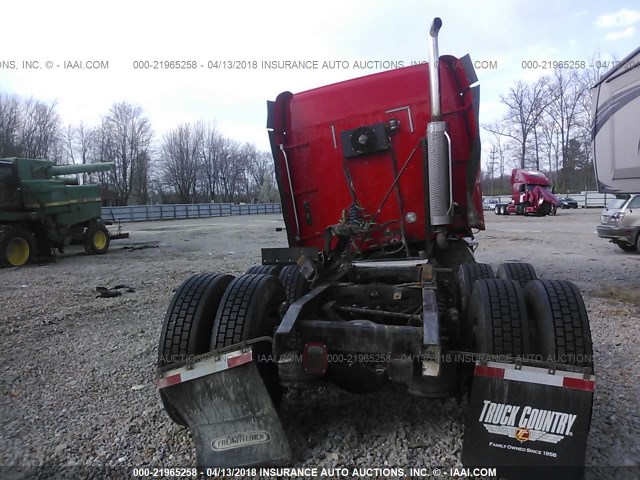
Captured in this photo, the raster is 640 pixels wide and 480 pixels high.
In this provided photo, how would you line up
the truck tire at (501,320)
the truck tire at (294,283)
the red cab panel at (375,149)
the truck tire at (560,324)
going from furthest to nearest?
the red cab panel at (375,149) → the truck tire at (294,283) → the truck tire at (501,320) → the truck tire at (560,324)

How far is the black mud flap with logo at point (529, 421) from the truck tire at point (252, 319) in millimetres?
1159

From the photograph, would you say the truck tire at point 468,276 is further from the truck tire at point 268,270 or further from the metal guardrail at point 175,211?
the metal guardrail at point 175,211

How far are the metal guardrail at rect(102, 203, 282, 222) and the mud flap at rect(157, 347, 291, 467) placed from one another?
31686mm

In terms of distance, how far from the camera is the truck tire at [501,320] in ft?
8.89

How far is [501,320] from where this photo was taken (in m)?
2.79

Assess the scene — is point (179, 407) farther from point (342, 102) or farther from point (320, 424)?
point (342, 102)

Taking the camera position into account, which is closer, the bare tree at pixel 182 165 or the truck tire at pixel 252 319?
the truck tire at pixel 252 319

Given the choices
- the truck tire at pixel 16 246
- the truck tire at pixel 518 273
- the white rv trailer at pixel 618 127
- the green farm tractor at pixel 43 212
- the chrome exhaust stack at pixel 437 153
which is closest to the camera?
the truck tire at pixel 518 273

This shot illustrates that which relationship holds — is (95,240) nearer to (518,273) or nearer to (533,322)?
(518,273)

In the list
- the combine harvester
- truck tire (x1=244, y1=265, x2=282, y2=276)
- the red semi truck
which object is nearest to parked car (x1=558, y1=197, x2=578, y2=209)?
the red semi truck

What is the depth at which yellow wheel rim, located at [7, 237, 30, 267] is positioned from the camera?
12.3 meters

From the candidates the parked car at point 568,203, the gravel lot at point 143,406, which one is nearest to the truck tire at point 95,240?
the gravel lot at point 143,406

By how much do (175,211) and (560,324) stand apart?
43551 millimetres

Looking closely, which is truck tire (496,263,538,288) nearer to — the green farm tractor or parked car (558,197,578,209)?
the green farm tractor
